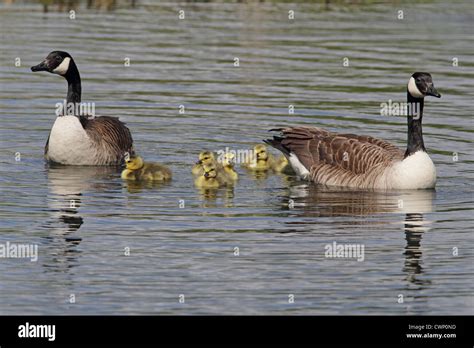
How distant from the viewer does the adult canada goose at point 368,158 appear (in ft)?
58.5

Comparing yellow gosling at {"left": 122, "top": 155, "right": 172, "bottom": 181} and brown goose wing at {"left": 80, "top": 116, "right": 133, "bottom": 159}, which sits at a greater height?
brown goose wing at {"left": 80, "top": 116, "right": 133, "bottom": 159}

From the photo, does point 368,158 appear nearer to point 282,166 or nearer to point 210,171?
point 282,166

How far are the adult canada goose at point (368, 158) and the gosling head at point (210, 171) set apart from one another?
1637mm

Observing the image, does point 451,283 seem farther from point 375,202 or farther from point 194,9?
point 194,9

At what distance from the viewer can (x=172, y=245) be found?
14.6 m

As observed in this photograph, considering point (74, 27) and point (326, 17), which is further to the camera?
point (326, 17)

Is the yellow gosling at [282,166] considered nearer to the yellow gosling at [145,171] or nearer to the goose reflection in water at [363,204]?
the goose reflection in water at [363,204]

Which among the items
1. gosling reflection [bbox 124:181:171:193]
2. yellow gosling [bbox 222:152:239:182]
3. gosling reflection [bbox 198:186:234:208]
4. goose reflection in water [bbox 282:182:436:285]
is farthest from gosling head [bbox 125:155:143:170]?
goose reflection in water [bbox 282:182:436:285]

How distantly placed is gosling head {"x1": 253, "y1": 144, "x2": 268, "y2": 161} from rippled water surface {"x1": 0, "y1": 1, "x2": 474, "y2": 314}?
0.32 metres

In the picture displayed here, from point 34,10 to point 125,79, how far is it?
35.8ft

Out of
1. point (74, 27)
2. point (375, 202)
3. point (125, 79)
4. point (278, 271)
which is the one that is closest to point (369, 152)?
point (375, 202)

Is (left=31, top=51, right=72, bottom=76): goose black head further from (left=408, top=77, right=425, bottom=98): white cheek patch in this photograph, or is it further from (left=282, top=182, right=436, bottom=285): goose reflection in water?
(left=408, top=77, right=425, bottom=98): white cheek patch

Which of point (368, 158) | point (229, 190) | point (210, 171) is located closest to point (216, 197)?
point (210, 171)

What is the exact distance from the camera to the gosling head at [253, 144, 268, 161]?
1928 centimetres
